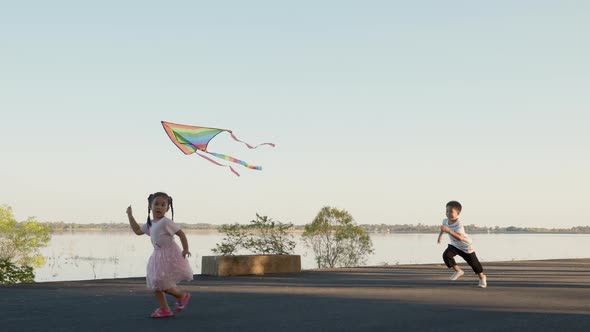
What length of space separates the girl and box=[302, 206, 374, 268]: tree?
54993mm

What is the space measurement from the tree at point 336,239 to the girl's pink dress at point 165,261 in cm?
5505

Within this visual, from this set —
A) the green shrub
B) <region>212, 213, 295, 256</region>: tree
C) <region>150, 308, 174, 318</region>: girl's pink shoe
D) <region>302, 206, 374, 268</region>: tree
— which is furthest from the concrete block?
<region>302, 206, 374, 268</region>: tree

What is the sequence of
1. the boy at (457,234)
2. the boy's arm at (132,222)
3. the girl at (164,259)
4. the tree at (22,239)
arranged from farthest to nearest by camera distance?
1. the tree at (22,239)
2. the boy at (457,234)
3. the boy's arm at (132,222)
4. the girl at (164,259)

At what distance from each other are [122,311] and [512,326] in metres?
4.71

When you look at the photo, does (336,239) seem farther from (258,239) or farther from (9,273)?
(258,239)

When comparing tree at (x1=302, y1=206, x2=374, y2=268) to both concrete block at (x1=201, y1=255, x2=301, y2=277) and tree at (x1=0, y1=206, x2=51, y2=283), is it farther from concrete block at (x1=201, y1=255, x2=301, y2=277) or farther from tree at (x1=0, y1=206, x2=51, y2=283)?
concrete block at (x1=201, y1=255, x2=301, y2=277)

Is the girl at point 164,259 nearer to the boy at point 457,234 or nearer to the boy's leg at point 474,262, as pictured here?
the boy at point 457,234

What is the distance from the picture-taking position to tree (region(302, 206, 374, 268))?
211 feet

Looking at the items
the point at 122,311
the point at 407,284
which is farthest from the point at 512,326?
the point at 407,284

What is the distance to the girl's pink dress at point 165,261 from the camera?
28.9 ft

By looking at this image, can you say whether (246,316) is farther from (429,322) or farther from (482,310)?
(482,310)

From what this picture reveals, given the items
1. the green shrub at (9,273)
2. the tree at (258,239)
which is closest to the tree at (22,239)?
the green shrub at (9,273)

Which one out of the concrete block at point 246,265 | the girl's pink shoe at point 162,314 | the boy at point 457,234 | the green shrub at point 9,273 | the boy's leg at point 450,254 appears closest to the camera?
the girl's pink shoe at point 162,314

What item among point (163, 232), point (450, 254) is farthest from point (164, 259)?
point (450, 254)
